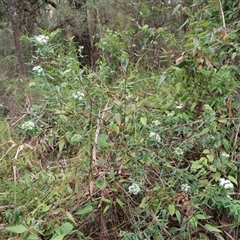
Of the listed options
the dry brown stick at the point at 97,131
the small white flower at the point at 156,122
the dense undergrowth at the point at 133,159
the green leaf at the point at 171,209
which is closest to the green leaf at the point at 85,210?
the dense undergrowth at the point at 133,159

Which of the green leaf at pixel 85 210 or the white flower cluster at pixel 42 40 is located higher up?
the white flower cluster at pixel 42 40

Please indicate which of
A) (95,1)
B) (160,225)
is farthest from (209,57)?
(95,1)

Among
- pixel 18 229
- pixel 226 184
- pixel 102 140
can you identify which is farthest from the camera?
pixel 102 140

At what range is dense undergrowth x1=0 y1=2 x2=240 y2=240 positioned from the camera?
50.9 inches

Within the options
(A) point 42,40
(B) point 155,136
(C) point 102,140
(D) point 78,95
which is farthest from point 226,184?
(A) point 42,40

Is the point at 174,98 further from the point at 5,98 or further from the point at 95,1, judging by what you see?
the point at 95,1

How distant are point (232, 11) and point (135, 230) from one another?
115 cm

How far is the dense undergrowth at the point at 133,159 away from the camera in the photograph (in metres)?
1.29

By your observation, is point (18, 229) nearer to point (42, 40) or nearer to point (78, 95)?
point (78, 95)

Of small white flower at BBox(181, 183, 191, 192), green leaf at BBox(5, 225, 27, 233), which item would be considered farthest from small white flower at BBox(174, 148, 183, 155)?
green leaf at BBox(5, 225, 27, 233)

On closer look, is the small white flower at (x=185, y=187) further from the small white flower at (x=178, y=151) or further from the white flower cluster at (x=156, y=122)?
the white flower cluster at (x=156, y=122)

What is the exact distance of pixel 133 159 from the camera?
52.2 inches

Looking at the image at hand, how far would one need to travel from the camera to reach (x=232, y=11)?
1.77m

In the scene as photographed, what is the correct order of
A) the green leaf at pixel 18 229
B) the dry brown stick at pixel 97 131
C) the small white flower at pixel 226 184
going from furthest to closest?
the dry brown stick at pixel 97 131
the small white flower at pixel 226 184
the green leaf at pixel 18 229
